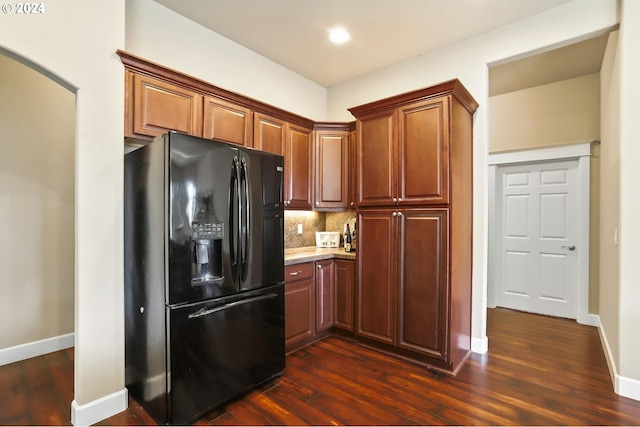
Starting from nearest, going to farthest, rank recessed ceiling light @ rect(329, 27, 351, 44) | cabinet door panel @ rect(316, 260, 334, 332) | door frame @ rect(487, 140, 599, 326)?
1. recessed ceiling light @ rect(329, 27, 351, 44)
2. cabinet door panel @ rect(316, 260, 334, 332)
3. door frame @ rect(487, 140, 599, 326)

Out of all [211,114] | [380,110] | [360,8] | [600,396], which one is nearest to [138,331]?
[211,114]

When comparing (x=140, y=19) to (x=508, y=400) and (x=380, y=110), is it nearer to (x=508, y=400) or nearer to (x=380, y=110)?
(x=380, y=110)

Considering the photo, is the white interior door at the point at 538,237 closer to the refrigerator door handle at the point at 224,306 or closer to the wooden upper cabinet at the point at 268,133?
the wooden upper cabinet at the point at 268,133

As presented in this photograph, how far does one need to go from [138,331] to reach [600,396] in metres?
3.35

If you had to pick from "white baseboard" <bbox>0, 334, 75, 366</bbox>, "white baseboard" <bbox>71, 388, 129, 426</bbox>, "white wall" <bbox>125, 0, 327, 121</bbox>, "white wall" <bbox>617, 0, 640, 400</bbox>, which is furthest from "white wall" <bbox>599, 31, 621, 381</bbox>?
"white baseboard" <bbox>0, 334, 75, 366</bbox>

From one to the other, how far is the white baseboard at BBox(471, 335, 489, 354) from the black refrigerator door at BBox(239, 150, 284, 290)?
2061mm

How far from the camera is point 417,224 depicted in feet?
9.19

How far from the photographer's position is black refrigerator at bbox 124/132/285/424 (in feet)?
6.19

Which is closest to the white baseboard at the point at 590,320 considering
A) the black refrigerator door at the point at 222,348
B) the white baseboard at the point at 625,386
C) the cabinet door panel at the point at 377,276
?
the white baseboard at the point at 625,386

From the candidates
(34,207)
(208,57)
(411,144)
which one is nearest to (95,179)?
(34,207)

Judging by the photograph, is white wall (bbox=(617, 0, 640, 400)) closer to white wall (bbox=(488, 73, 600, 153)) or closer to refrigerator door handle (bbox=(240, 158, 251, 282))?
white wall (bbox=(488, 73, 600, 153))

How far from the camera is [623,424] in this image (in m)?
Answer: 1.97

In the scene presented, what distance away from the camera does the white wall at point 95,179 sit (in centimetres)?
194

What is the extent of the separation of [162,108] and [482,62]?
3.00 metres
